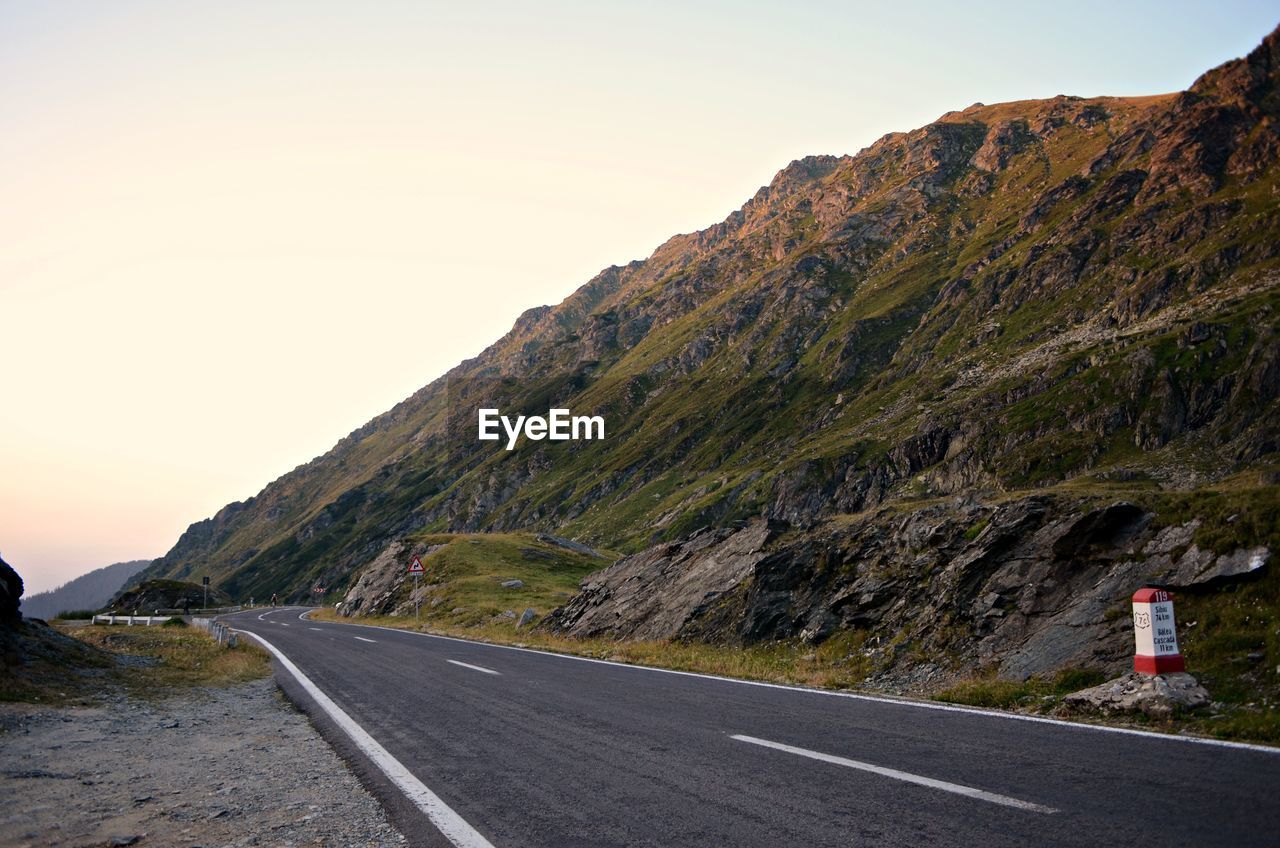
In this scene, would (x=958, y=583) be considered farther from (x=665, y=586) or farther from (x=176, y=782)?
(x=176, y=782)

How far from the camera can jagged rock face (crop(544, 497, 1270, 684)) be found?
12266mm

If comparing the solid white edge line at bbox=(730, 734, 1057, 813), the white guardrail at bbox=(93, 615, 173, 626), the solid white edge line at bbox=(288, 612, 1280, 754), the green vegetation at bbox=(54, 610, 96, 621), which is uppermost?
the solid white edge line at bbox=(730, 734, 1057, 813)

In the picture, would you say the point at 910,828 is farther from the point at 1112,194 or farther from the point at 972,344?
the point at 1112,194

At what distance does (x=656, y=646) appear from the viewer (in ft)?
74.7

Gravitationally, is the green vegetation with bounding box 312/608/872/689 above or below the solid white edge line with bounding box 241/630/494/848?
below

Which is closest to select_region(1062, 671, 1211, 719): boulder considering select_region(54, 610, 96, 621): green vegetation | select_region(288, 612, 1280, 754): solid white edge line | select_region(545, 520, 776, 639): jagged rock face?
select_region(288, 612, 1280, 754): solid white edge line

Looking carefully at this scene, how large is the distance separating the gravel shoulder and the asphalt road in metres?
0.52

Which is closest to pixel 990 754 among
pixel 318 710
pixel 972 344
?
pixel 318 710

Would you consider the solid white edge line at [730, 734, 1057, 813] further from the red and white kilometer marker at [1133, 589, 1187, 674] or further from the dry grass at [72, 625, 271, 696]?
the dry grass at [72, 625, 271, 696]

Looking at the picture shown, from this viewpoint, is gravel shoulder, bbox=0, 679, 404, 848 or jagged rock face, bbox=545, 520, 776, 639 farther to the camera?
jagged rock face, bbox=545, 520, 776, 639

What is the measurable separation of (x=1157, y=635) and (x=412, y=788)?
9.40 metres

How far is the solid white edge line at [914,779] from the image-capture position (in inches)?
237

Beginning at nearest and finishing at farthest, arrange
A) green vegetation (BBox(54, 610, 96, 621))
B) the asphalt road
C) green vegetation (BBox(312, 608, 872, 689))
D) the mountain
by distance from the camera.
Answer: the asphalt road, green vegetation (BBox(312, 608, 872, 689)), the mountain, green vegetation (BBox(54, 610, 96, 621))

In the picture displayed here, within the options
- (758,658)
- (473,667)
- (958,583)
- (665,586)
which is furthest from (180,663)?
(958,583)
